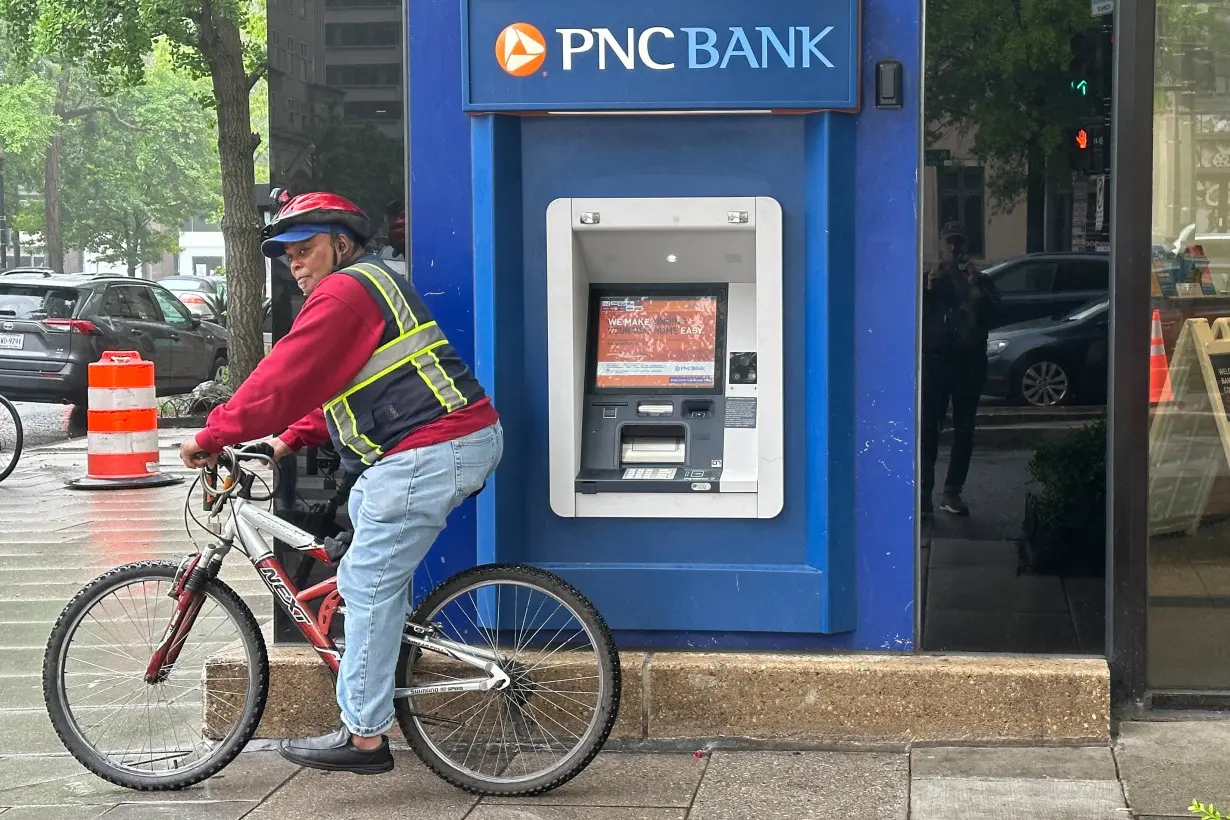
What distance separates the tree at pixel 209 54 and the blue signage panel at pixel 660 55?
11.2 meters

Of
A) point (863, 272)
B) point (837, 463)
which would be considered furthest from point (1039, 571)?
point (863, 272)

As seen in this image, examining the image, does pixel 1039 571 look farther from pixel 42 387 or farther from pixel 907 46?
pixel 42 387

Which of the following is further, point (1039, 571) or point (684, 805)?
point (1039, 571)

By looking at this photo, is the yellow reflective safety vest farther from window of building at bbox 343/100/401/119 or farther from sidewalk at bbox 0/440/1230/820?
sidewalk at bbox 0/440/1230/820

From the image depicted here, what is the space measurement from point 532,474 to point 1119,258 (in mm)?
1970

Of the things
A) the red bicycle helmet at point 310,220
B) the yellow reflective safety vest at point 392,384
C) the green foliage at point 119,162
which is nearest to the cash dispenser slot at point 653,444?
the yellow reflective safety vest at point 392,384

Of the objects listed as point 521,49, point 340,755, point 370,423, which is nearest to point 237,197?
point 521,49

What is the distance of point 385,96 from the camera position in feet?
16.0

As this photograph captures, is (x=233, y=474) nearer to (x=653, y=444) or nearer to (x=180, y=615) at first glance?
(x=180, y=615)

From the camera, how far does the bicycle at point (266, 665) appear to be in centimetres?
440

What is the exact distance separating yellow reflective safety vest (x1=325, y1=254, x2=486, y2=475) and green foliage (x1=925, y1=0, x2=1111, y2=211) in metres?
1.73

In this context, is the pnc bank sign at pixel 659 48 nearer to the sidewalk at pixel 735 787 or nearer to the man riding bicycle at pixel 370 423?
the man riding bicycle at pixel 370 423

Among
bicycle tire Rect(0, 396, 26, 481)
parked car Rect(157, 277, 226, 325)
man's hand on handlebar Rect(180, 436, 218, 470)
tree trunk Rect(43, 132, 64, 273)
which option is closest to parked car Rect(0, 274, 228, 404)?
bicycle tire Rect(0, 396, 26, 481)

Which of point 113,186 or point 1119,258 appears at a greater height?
point 113,186
